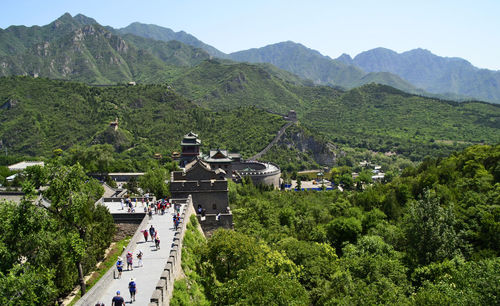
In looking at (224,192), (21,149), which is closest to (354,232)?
(224,192)

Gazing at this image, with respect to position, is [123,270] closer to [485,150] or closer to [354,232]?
[354,232]

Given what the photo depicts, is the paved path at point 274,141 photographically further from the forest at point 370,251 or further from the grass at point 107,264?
the grass at point 107,264

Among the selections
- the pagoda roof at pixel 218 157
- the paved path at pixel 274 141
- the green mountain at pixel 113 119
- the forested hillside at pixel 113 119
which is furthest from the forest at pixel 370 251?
the green mountain at pixel 113 119

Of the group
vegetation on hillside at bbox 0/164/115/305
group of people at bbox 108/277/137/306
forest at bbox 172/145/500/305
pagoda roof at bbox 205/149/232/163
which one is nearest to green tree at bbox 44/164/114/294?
vegetation on hillside at bbox 0/164/115/305

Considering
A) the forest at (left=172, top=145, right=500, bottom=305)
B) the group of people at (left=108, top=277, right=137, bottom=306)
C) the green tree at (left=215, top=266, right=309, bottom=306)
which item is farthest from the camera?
the forest at (left=172, top=145, right=500, bottom=305)

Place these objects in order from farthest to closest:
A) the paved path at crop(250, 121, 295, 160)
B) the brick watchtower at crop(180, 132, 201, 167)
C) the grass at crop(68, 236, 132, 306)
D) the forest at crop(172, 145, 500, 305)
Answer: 1. the paved path at crop(250, 121, 295, 160)
2. the brick watchtower at crop(180, 132, 201, 167)
3. the grass at crop(68, 236, 132, 306)
4. the forest at crop(172, 145, 500, 305)

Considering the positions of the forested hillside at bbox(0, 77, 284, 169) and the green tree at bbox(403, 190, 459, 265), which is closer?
the green tree at bbox(403, 190, 459, 265)

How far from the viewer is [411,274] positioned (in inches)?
1146

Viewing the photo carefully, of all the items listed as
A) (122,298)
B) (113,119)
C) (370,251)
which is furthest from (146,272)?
(113,119)

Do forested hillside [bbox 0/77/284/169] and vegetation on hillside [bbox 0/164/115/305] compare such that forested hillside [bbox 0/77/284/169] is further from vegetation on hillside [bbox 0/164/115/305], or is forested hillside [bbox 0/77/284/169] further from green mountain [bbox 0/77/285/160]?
vegetation on hillside [bbox 0/164/115/305]

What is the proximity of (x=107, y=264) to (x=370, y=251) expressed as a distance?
2237 centimetres

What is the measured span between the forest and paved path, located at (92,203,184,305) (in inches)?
54.0

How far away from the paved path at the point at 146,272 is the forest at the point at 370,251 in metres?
1.37

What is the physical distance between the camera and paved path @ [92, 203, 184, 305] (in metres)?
17.4
